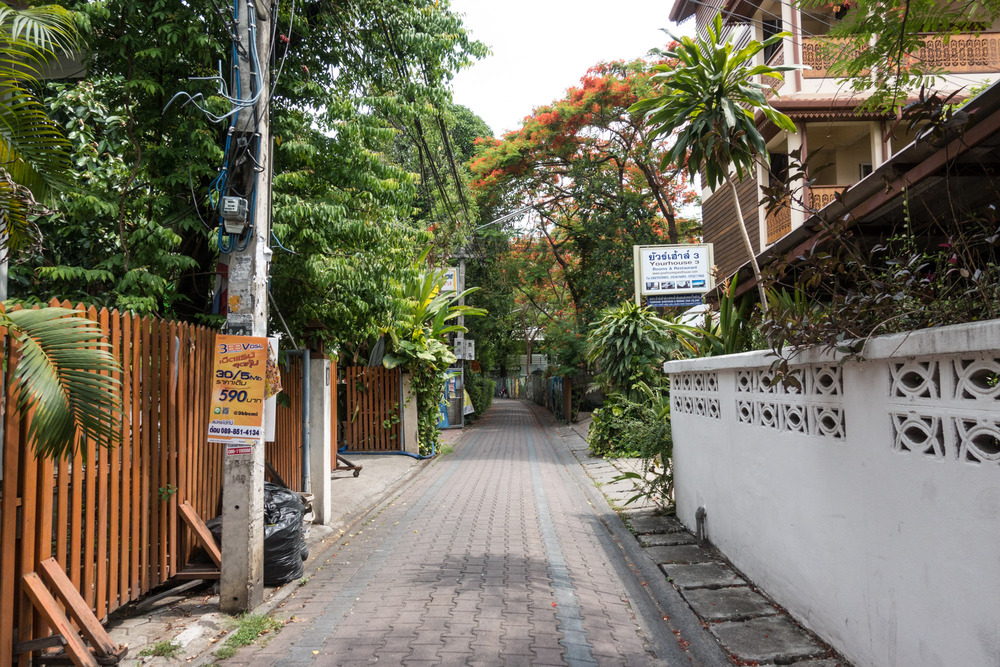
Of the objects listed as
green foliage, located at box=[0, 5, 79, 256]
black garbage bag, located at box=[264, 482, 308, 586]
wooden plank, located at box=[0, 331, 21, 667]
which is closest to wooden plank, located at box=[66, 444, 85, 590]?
wooden plank, located at box=[0, 331, 21, 667]

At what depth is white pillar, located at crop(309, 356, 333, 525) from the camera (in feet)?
27.0

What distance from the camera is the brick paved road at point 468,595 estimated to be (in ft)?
14.5

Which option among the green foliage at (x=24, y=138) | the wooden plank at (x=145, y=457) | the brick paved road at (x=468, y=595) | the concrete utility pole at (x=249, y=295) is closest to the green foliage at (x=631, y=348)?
the brick paved road at (x=468, y=595)

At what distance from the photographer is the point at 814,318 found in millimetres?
4031

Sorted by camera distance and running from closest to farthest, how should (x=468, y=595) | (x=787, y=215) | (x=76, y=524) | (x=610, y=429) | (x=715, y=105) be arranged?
(x=76, y=524)
(x=468, y=595)
(x=715, y=105)
(x=787, y=215)
(x=610, y=429)

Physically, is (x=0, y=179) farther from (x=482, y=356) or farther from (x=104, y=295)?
(x=482, y=356)

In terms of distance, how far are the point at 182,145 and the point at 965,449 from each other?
24.5 ft

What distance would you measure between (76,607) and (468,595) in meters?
2.83

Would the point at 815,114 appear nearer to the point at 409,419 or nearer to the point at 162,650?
the point at 409,419

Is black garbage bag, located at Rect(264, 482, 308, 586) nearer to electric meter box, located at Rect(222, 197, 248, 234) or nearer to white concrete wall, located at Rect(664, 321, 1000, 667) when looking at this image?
electric meter box, located at Rect(222, 197, 248, 234)

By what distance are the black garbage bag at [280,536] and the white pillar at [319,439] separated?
2.01 m

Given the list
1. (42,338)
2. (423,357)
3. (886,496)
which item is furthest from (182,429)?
(423,357)

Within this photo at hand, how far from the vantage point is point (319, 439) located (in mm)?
8344

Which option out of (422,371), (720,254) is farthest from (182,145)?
(720,254)
